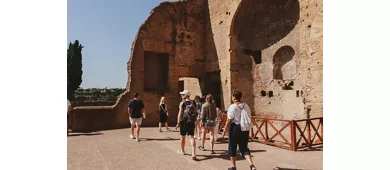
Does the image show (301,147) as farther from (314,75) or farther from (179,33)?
(179,33)

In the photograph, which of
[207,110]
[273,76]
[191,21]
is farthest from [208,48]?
[207,110]

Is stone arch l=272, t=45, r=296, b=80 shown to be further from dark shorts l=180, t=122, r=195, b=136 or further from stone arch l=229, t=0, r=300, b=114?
dark shorts l=180, t=122, r=195, b=136

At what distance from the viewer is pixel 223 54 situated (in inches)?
458

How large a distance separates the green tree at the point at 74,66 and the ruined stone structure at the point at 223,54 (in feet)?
72.8

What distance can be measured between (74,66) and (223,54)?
84.6 ft

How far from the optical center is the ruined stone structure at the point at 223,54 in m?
10.1

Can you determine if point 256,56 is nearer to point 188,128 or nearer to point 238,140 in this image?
point 188,128

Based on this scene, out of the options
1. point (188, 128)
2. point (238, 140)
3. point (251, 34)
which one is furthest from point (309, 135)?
point (251, 34)

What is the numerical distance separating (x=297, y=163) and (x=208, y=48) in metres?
8.84

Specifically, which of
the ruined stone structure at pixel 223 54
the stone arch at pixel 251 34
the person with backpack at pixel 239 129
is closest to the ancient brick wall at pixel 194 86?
the ruined stone structure at pixel 223 54

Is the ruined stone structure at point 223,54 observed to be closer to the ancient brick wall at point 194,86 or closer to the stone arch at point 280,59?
the stone arch at point 280,59

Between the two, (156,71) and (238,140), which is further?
(156,71)

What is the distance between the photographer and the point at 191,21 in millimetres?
12383

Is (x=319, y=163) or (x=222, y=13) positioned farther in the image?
(x=222, y=13)
